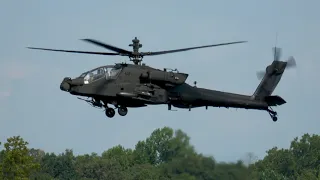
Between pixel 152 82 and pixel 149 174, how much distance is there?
13810mm

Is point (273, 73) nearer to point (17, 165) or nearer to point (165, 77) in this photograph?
point (165, 77)

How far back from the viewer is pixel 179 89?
242 ft

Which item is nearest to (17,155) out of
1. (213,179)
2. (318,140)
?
(213,179)

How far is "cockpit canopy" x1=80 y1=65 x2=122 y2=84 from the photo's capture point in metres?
71.8

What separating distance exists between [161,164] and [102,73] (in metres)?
6.24

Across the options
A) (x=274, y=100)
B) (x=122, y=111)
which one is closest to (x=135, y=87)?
(x=122, y=111)

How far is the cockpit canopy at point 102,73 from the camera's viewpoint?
7184 centimetres

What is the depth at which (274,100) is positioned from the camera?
7675cm

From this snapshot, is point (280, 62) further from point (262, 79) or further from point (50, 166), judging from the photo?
point (50, 166)

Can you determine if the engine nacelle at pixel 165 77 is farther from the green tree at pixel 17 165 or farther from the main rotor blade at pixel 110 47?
the green tree at pixel 17 165

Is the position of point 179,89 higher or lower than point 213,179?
higher

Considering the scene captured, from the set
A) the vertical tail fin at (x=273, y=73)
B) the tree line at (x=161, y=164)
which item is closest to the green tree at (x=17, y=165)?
the tree line at (x=161, y=164)

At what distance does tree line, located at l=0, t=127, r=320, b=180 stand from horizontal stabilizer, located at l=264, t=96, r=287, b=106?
369cm

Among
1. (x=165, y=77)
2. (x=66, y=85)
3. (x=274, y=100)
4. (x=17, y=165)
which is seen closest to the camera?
(x=66, y=85)
